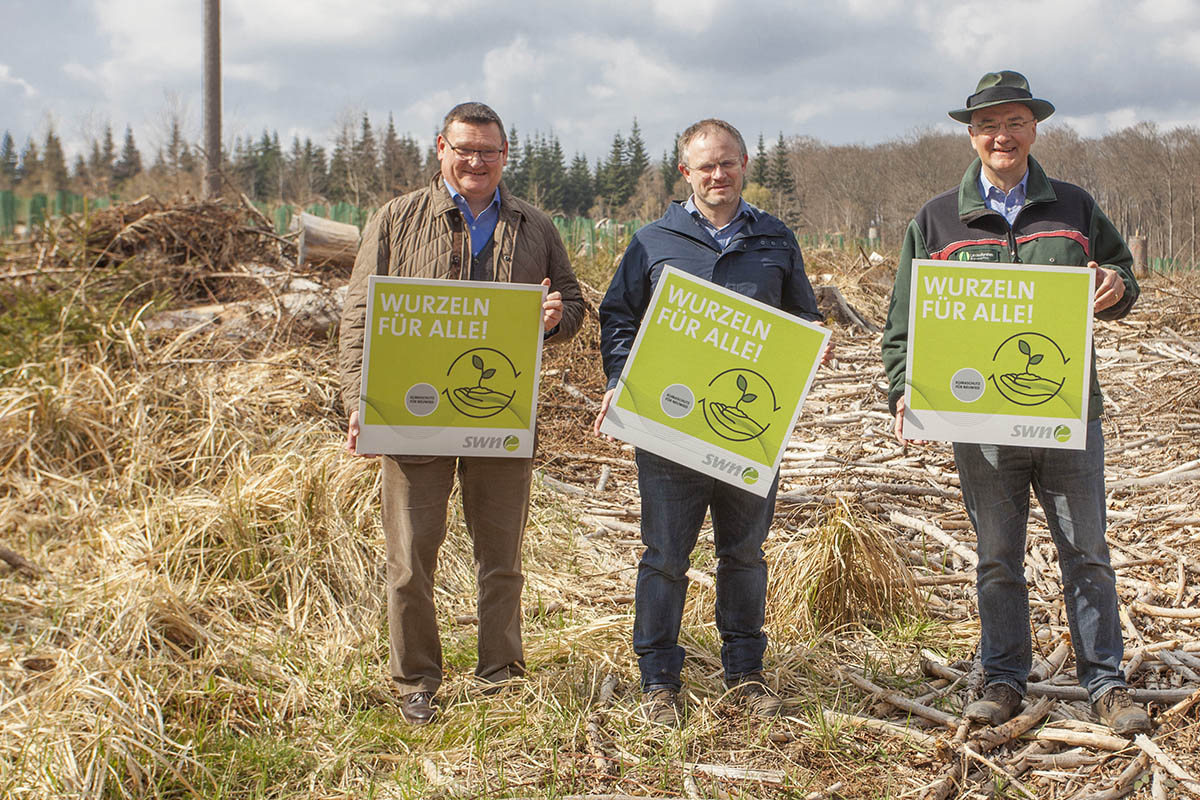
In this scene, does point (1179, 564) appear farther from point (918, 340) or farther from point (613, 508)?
point (613, 508)

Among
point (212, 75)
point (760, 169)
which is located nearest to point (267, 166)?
point (760, 169)

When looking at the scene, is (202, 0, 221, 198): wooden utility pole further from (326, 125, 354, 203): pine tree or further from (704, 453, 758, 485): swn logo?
(326, 125, 354, 203): pine tree

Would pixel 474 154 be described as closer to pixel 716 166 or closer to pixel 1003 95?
pixel 716 166

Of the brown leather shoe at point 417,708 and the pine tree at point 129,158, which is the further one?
the pine tree at point 129,158

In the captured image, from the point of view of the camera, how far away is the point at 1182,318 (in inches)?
408

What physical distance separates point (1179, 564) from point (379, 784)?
12.4 ft

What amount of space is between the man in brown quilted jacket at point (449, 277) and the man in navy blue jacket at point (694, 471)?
0.38m

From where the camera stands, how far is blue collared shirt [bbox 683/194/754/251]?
10.8 ft

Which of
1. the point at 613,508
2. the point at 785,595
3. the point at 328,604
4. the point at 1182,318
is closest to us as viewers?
the point at 785,595

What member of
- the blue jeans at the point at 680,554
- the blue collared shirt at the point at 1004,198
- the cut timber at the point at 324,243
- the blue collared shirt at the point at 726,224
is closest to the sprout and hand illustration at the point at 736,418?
the blue jeans at the point at 680,554

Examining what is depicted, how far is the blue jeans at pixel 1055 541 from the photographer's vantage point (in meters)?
3.15

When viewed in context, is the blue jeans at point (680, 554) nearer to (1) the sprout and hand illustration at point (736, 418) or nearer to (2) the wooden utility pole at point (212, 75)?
(1) the sprout and hand illustration at point (736, 418)

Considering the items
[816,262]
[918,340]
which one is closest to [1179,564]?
[918,340]

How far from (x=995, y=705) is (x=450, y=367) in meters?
2.28
